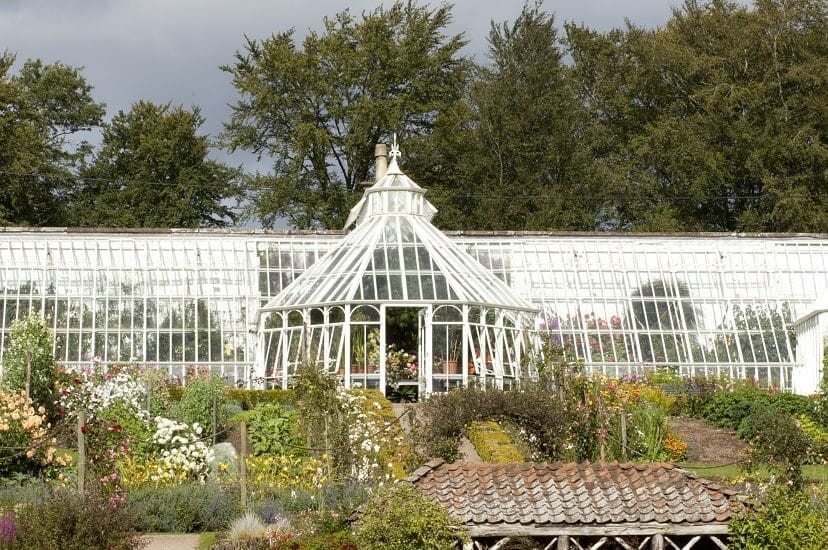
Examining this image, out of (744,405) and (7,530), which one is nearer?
(7,530)

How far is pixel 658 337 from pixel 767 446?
47.3 feet

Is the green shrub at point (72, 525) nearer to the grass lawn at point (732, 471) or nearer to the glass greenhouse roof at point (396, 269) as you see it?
the grass lawn at point (732, 471)

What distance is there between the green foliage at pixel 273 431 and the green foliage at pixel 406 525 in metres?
4.94

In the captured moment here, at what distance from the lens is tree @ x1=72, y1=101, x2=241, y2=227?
45.1 meters

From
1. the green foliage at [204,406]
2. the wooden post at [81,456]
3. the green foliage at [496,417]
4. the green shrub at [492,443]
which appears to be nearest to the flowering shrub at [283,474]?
the green foliage at [496,417]

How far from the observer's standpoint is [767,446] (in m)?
16.6

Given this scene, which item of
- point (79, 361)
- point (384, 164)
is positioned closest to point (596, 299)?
point (384, 164)

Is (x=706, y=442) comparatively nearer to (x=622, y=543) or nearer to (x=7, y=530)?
(x=622, y=543)

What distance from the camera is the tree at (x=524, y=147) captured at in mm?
45500

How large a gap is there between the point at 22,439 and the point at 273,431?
376 centimetres

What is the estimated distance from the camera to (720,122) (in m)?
43.7

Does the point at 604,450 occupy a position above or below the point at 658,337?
below

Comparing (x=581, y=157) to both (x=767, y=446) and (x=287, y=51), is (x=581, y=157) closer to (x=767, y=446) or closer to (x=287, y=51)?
(x=287, y=51)

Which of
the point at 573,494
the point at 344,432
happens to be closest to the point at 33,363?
the point at 344,432
